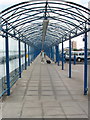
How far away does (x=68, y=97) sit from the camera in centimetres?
700

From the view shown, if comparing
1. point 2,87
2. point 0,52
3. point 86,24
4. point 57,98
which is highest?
point 86,24

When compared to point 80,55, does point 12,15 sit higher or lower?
higher

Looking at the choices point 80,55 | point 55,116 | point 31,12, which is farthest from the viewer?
point 80,55

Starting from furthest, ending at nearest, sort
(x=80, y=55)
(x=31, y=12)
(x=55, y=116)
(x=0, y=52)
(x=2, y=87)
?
(x=80, y=55)
(x=31, y=12)
(x=2, y=87)
(x=0, y=52)
(x=55, y=116)

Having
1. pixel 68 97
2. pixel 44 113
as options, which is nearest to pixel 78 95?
pixel 68 97

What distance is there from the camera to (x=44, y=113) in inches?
201

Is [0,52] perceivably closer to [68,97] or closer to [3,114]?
[3,114]

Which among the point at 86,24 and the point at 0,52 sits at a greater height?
the point at 86,24

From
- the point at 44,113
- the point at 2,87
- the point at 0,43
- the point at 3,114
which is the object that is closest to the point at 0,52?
the point at 0,43

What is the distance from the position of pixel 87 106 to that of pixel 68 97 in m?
1.30

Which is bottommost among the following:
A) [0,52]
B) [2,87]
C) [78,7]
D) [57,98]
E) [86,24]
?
[57,98]

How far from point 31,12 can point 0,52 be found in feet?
8.42

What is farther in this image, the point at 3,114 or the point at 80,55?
the point at 80,55

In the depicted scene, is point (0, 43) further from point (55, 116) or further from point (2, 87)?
point (55, 116)
